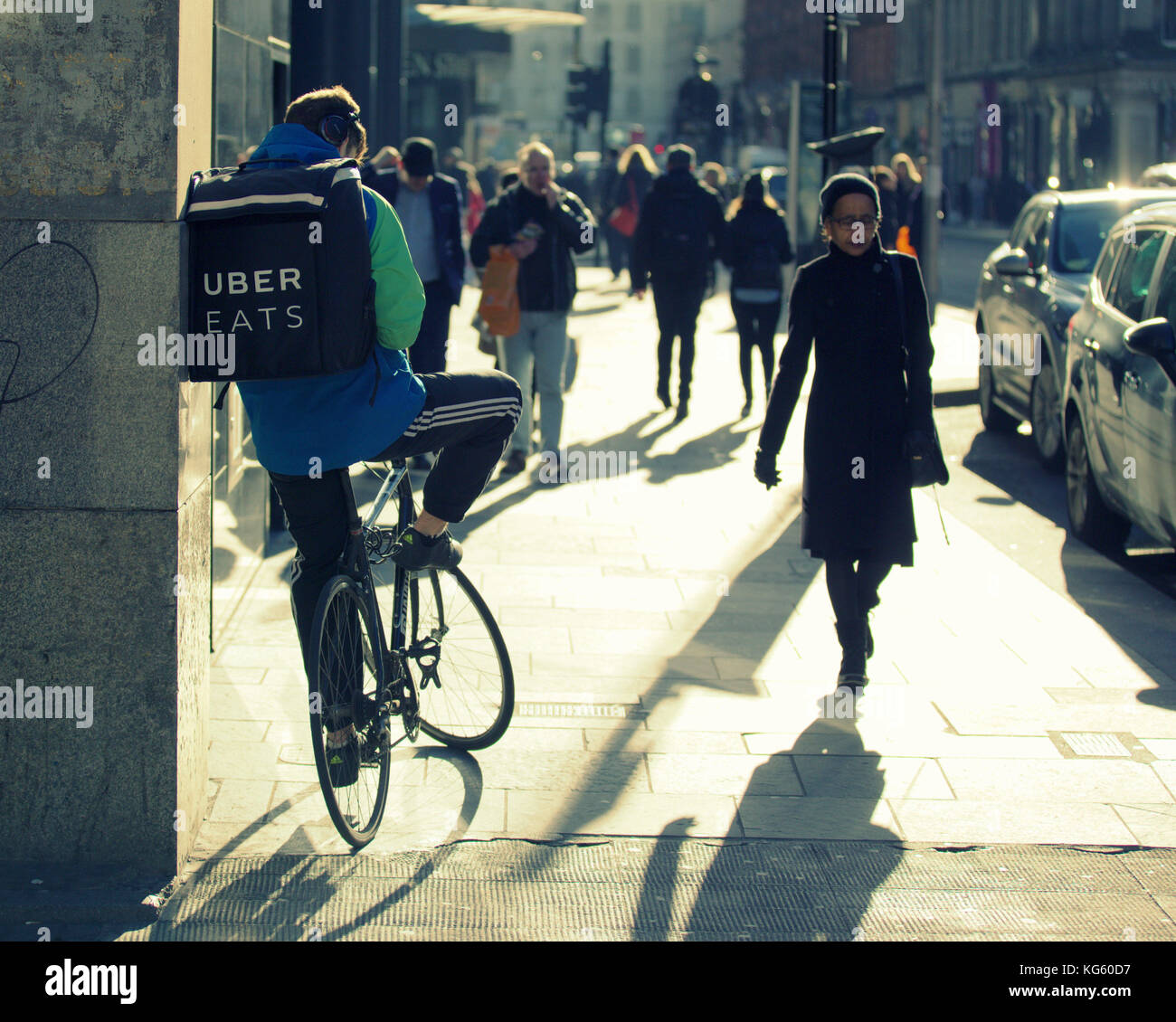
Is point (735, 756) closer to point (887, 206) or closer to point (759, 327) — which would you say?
point (759, 327)

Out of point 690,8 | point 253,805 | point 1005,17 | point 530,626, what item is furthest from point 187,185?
point 690,8

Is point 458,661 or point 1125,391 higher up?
point 1125,391

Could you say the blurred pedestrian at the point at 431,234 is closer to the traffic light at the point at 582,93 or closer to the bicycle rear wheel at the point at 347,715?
the bicycle rear wheel at the point at 347,715

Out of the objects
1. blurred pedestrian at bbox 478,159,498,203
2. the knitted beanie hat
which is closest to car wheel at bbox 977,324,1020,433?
the knitted beanie hat

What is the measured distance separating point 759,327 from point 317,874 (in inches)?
349

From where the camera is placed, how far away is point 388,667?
4848mm

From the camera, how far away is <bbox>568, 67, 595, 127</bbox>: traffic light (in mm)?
28750

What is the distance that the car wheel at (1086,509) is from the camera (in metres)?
8.86

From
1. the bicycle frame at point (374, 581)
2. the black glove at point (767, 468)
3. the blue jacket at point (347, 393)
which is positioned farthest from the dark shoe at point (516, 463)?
the blue jacket at point (347, 393)

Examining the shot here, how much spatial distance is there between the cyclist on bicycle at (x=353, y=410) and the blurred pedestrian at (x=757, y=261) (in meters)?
7.89

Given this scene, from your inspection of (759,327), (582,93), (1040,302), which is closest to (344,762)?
(1040,302)

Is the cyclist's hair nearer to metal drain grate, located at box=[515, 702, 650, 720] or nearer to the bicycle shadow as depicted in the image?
the bicycle shadow

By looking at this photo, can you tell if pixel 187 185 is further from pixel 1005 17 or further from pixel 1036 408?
pixel 1005 17
